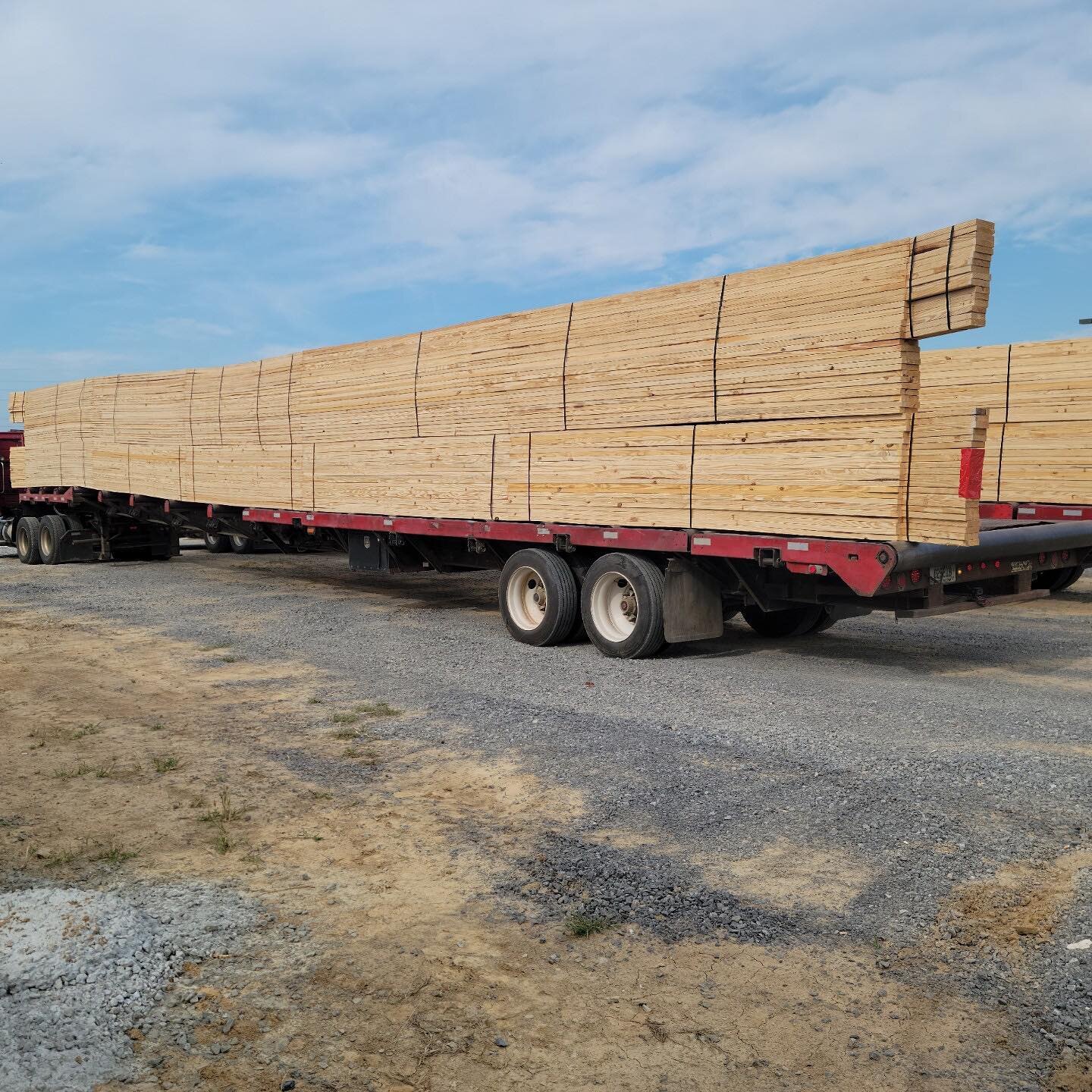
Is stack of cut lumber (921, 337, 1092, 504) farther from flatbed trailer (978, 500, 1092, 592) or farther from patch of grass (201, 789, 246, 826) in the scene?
patch of grass (201, 789, 246, 826)

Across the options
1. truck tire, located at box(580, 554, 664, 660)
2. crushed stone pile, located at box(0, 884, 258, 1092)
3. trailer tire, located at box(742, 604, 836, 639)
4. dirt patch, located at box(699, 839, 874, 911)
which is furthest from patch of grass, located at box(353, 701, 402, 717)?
trailer tire, located at box(742, 604, 836, 639)

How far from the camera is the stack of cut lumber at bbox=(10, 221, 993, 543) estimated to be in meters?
7.96

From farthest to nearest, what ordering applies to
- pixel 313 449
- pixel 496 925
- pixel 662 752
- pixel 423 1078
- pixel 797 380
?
pixel 313 449 → pixel 797 380 → pixel 662 752 → pixel 496 925 → pixel 423 1078

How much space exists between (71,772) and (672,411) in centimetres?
582

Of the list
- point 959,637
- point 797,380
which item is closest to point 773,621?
point 959,637

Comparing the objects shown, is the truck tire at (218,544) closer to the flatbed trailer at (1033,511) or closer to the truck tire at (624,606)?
the truck tire at (624,606)

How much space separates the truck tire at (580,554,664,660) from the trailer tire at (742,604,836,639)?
57.1 inches

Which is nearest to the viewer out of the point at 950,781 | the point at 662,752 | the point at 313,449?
the point at 950,781

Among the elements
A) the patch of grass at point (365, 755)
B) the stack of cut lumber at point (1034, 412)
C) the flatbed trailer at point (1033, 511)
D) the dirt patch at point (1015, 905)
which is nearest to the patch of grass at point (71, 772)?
the patch of grass at point (365, 755)

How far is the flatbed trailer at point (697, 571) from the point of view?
8.56 m

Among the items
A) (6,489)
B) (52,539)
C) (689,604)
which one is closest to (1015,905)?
(689,604)

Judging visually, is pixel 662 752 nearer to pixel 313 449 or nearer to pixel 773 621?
pixel 773 621

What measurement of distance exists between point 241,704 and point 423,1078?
5.43 metres

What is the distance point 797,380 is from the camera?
865 centimetres
